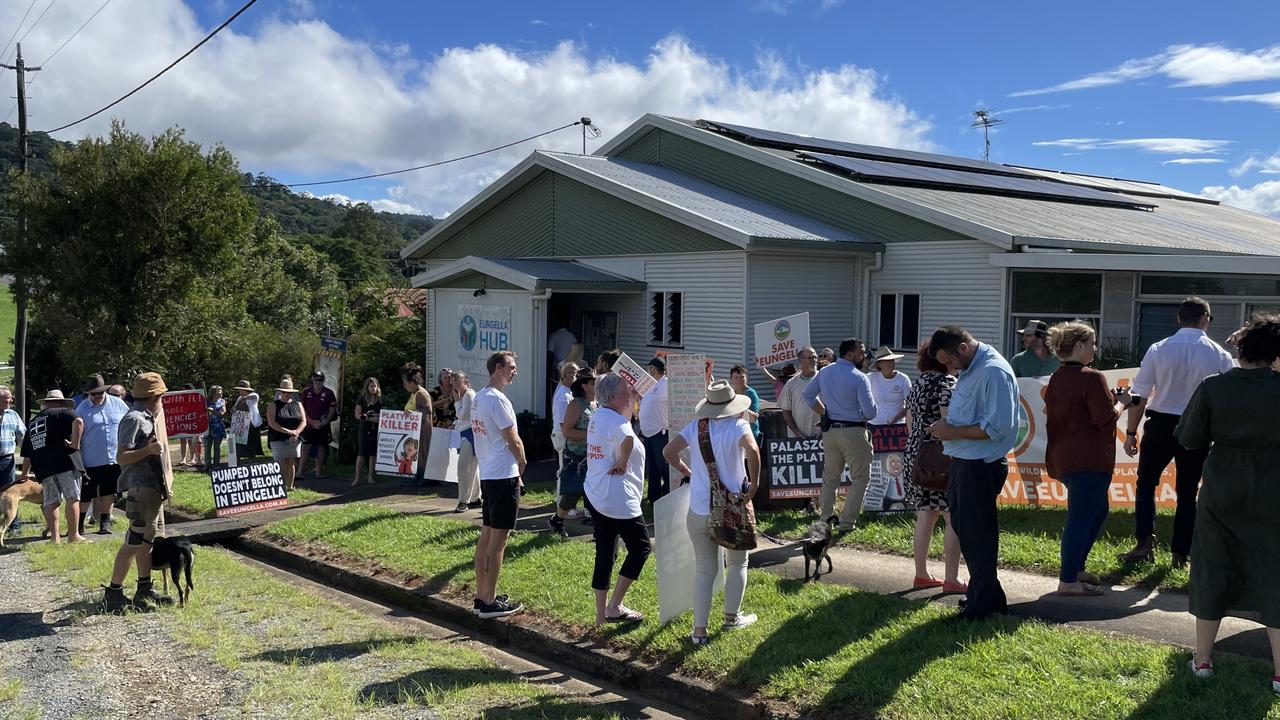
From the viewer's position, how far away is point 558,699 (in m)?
6.20

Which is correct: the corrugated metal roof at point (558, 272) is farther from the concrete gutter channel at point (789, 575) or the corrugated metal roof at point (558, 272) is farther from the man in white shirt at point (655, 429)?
the concrete gutter channel at point (789, 575)

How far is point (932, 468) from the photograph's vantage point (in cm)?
702

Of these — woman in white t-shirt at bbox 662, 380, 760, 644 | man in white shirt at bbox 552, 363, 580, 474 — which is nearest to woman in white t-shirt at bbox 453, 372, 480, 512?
man in white shirt at bbox 552, 363, 580, 474

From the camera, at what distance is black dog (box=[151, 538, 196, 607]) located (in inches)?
331

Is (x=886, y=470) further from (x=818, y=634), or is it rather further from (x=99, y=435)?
(x=99, y=435)

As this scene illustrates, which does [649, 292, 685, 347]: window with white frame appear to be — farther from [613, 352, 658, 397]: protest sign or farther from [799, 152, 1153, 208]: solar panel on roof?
[613, 352, 658, 397]: protest sign

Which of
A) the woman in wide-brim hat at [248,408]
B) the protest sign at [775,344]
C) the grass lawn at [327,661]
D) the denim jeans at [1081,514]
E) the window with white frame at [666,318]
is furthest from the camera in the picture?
the window with white frame at [666,318]

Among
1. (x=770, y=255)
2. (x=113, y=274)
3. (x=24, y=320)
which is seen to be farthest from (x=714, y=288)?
(x=24, y=320)

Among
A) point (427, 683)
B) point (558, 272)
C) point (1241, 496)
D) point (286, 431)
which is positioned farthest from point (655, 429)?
point (558, 272)

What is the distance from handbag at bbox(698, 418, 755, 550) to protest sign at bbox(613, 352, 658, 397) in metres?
4.61

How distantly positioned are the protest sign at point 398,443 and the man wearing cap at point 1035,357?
28.1 feet

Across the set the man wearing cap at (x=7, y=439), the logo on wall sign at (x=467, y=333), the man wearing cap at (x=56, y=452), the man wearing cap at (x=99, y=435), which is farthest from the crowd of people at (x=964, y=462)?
the logo on wall sign at (x=467, y=333)

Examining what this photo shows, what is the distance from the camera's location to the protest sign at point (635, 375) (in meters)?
11.4

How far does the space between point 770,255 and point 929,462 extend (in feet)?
33.5
